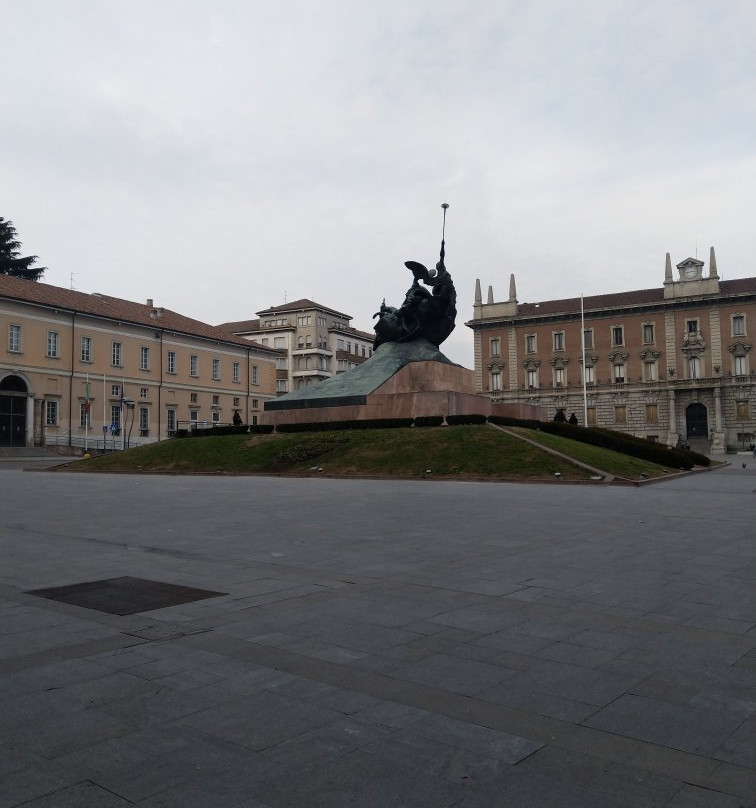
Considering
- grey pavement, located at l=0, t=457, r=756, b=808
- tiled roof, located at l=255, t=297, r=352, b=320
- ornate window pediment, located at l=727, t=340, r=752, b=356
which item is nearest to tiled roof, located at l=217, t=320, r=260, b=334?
tiled roof, located at l=255, t=297, r=352, b=320

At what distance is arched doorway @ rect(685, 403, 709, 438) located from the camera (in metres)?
73.2

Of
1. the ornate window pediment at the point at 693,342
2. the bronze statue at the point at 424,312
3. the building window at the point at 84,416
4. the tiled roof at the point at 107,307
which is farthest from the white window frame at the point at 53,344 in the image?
the ornate window pediment at the point at 693,342

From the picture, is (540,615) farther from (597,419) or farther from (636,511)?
(597,419)

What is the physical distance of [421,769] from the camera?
9.70 ft

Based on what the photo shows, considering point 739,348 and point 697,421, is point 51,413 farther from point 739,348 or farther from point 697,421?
point 739,348

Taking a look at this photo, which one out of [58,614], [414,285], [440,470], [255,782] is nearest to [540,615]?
[255,782]

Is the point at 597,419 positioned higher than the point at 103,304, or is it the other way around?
the point at 103,304

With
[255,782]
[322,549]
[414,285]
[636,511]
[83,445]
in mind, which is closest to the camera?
[255,782]

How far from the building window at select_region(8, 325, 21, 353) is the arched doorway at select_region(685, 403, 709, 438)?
205ft

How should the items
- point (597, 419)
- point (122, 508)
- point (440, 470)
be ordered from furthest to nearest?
point (597, 419) < point (440, 470) < point (122, 508)

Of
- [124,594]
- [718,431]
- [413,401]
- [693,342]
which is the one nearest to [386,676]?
[124,594]

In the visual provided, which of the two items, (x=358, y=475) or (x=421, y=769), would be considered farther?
(x=358, y=475)

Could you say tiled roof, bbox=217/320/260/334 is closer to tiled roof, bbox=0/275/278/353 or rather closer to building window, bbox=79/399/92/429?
tiled roof, bbox=0/275/278/353

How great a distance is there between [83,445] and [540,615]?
5467cm
